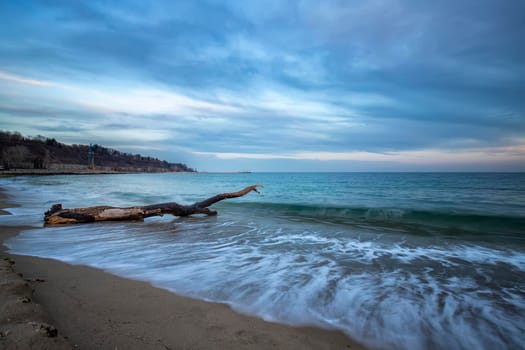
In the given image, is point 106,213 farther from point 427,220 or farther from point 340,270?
point 427,220

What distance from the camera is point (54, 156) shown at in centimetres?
11444

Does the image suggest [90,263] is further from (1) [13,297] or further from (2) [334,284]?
(2) [334,284]

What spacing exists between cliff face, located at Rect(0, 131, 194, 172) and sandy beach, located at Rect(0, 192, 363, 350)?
315ft

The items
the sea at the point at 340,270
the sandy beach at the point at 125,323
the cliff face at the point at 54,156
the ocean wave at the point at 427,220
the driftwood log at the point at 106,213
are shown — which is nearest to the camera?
the sandy beach at the point at 125,323

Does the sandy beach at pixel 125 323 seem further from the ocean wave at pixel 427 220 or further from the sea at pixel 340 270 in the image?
the ocean wave at pixel 427 220

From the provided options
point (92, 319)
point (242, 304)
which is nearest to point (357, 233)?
point (242, 304)

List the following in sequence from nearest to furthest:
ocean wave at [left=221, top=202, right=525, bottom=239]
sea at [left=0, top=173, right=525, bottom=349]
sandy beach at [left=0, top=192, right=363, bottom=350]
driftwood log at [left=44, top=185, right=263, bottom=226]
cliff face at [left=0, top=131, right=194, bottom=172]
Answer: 1. sandy beach at [left=0, top=192, right=363, bottom=350]
2. sea at [left=0, top=173, right=525, bottom=349]
3. driftwood log at [left=44, top=185, right=263, bottom=226]
4. ocean wave at [left=221, top=202, right=525, bottom=239]
5. cliff face at [left=0, top=131, right=194, bottom=172]

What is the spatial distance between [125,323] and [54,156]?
473ft

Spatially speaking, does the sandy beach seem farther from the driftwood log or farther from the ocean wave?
the ocean wave

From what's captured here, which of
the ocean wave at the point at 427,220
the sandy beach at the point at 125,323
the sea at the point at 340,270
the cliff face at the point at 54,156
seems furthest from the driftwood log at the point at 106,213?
the cliff face at the point at 54,156

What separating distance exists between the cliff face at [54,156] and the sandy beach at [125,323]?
95873 millimetres

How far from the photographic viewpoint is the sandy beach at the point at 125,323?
2111 millimetres

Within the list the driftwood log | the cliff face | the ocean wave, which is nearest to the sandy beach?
the driftwood log

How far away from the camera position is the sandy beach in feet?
6.93
